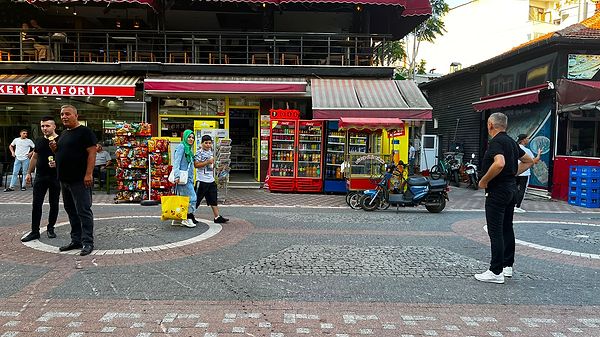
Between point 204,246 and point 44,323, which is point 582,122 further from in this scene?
point 44,323

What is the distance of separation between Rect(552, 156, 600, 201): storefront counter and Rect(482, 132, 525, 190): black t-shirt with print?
8.42 metres

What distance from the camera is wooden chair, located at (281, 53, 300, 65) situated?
14535mm

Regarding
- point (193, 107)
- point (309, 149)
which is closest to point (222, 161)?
point (309, 149)

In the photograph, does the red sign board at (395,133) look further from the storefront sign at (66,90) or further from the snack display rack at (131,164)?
the storefront sign at (66,90)

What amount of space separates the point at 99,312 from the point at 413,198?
7.43 m

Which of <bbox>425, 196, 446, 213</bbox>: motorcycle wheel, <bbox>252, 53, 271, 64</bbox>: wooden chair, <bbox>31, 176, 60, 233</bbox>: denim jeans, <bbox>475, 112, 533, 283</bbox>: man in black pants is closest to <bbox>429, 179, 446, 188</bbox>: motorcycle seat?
<bbox>425, 196, 446, 213</bbox>: motorcycle wheel

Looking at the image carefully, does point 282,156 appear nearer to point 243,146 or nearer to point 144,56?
point 243,146

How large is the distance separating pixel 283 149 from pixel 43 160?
7406 mm

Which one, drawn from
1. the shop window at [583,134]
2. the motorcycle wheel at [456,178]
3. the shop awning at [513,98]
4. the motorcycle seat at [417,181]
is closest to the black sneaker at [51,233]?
the motorcycle seat at [417,181]

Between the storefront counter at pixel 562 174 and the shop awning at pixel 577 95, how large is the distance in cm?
137

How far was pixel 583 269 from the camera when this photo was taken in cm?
564

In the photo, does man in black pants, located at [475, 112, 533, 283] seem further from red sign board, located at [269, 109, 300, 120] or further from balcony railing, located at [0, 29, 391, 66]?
balcony railing, located at [0, 29, 391, 66]

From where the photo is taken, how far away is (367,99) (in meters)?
12.7

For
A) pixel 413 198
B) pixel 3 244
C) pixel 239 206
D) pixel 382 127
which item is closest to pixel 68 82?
pixel 239 206
